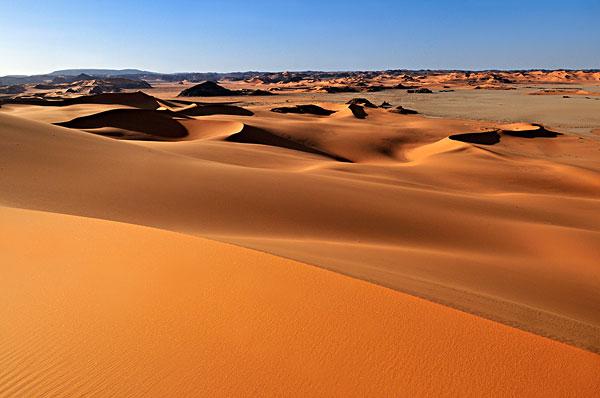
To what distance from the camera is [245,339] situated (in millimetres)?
2475

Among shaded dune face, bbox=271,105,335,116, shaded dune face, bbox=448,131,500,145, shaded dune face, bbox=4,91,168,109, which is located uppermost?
shaded dune face, bbox=4,91,168,109

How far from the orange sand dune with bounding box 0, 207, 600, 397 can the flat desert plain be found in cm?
1

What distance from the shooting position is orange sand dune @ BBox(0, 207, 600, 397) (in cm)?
215

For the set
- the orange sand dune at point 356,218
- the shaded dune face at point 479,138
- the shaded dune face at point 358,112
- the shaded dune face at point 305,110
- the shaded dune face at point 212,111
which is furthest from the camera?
the shaded dune face at point 305,110

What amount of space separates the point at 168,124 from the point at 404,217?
14629 mm

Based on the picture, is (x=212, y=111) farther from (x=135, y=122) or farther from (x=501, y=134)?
(x=501, y=134)

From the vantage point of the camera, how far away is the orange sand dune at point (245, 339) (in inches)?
84.5

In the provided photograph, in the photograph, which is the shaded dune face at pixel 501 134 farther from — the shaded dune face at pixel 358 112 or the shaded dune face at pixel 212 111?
the shaded dune face at pixel 212 111

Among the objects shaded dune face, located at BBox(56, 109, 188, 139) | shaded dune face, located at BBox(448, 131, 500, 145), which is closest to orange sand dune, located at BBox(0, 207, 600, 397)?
shaded dune face, located at BBox(56, 109, 188, 139)

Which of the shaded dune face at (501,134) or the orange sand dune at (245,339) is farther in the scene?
the shaded dune face at (501,134)

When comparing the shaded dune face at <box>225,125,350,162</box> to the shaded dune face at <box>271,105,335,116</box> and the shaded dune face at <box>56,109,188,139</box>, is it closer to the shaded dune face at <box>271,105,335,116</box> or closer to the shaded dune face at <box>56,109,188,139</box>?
the shaded dune face at <box>56,109,188,139</box>

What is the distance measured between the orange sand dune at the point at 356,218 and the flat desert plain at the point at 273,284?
0.12 ft

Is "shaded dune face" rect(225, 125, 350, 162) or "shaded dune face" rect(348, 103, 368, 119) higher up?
"shaded dune face" rect(348, 103, 368, 119)

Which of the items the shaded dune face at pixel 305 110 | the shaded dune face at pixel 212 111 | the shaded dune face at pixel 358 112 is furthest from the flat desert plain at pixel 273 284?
the shaded dune face at pixel 305 110
